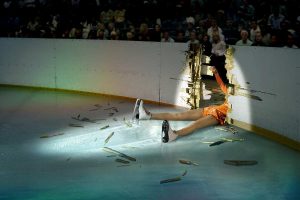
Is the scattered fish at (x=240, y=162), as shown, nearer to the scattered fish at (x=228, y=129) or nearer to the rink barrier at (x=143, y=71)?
the rink barrier at (x=143, y=71)

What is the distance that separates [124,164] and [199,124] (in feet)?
7.27

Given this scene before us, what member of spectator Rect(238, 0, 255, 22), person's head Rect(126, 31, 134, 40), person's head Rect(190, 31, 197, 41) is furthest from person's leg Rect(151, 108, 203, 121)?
spectator Rect(238, 0, 255, 22)

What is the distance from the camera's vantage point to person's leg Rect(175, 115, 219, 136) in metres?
7.59

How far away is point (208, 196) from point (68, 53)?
8.49m

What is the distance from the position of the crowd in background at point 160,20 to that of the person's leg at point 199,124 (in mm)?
2354

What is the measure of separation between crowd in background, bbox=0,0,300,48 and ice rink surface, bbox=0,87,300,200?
2976 millimetres

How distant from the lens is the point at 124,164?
20.1 ft

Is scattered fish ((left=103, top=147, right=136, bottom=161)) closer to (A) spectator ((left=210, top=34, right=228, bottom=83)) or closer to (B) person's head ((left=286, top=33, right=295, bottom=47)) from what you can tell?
(A) spectator ((left=210, top=34, right=228, bottom=83))

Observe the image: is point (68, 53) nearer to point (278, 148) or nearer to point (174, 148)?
point (174, 148)

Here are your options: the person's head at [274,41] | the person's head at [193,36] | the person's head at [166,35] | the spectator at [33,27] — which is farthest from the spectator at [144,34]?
the spectator at [33,27]

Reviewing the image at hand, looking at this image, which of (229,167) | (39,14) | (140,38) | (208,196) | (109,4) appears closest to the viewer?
(208,196)

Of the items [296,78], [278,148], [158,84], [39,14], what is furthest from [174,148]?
[39,14]

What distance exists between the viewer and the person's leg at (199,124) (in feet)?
24.9

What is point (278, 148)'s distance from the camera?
22.8 feet
